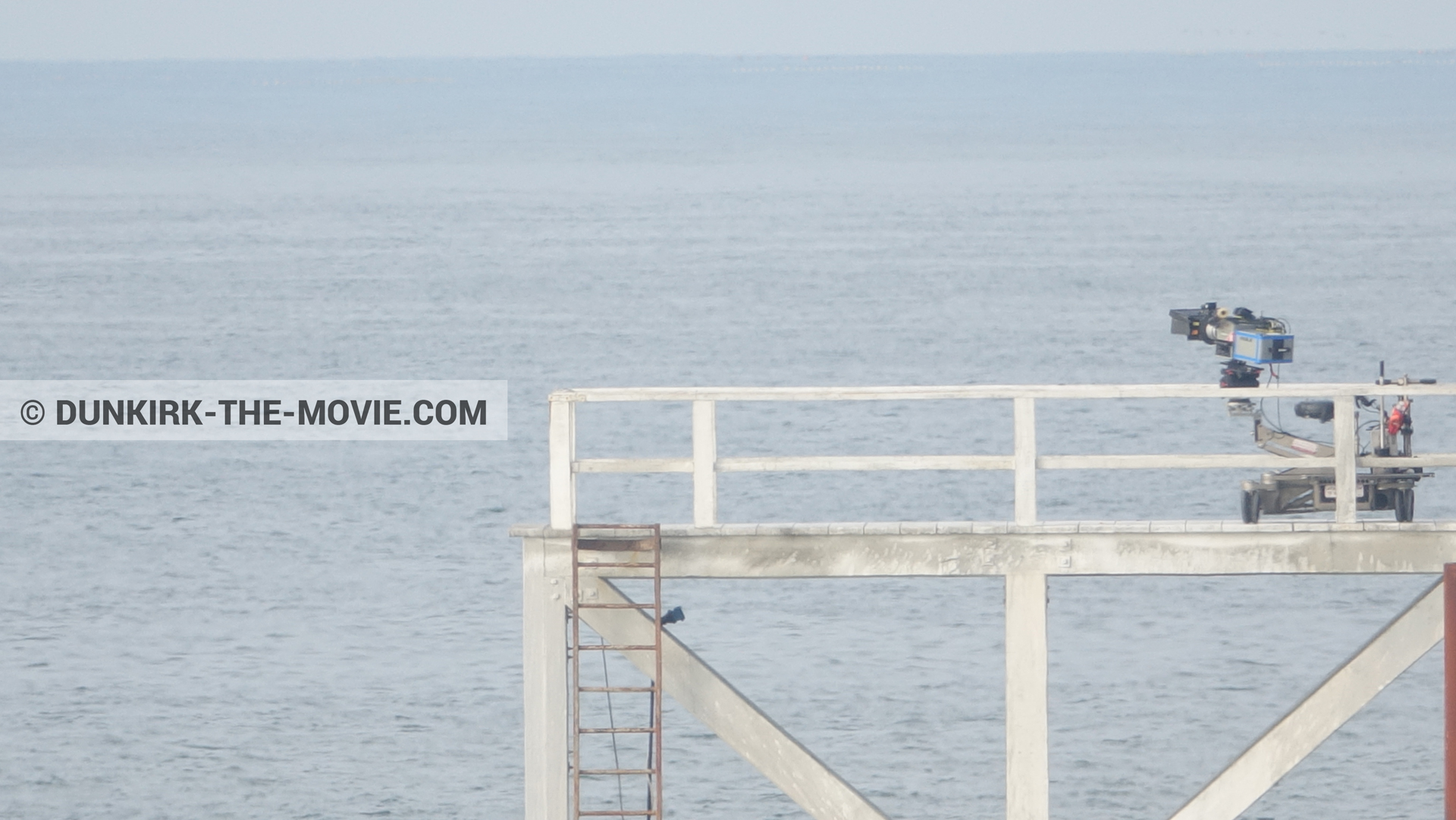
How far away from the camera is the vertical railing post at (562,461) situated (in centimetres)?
1423

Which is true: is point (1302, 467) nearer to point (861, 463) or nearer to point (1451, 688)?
point (1451, 688)

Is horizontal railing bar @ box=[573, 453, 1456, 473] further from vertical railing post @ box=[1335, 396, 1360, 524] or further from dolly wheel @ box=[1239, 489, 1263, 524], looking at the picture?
dolly wheel @ box=[1239, 489, 1263, 524]

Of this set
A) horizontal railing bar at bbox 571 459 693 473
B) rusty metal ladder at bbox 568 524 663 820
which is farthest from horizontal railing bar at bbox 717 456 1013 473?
rusty metal ladder at bbox 568 524 663 820

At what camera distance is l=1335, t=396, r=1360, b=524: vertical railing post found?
14.2 m

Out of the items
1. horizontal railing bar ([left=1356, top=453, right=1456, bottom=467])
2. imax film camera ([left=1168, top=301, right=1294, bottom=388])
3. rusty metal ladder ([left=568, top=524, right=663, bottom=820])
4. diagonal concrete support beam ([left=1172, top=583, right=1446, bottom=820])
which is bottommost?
diagonal concrete support beam ([left=1172, top=583, right=1446, bottom=820])

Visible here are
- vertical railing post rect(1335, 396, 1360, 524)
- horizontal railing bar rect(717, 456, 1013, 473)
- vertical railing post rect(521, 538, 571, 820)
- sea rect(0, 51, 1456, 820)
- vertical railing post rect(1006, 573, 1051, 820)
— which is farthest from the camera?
sea rect(0, 51, 1456, 820)

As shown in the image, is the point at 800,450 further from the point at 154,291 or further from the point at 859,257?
the point at 859,257

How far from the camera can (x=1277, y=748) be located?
15.0 m

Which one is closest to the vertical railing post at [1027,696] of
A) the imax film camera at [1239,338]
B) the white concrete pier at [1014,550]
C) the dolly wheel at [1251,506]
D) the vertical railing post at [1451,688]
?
the white concrete pier at [1014,550]

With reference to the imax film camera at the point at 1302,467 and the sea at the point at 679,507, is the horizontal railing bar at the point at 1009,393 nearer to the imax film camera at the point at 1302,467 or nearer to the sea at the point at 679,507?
the imax film camera at the point at 1302,467

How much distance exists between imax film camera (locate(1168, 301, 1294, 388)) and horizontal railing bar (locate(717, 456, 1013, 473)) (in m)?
1.63

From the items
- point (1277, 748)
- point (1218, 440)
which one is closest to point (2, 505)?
point (1218, 440)

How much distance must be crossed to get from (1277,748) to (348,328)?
53.7m

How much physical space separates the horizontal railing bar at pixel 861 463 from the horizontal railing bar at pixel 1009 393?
0.38m
